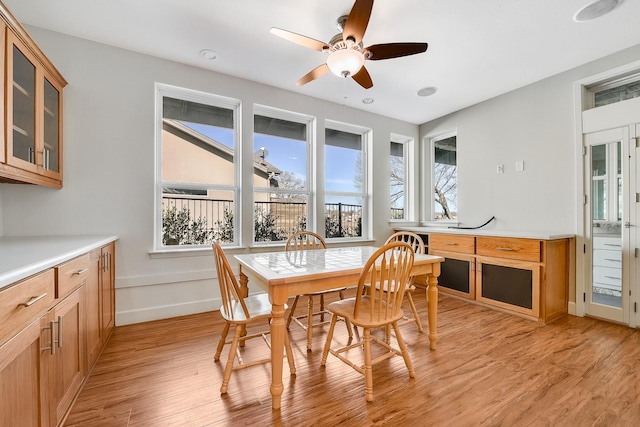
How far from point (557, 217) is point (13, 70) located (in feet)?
16.3

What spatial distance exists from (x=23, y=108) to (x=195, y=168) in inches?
56.6

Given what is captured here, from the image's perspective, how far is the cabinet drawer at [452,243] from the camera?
3397 millimetres

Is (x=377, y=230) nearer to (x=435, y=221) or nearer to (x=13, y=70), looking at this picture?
(x=435, y=221)

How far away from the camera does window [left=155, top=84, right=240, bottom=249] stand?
9.95 ft

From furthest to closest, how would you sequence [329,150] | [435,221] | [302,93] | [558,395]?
[435,221]
[329,150]
[302,93]
[558,395]

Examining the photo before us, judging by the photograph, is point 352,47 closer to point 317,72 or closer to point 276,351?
point 317,72

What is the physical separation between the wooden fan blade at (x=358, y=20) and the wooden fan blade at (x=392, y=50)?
15 centimetres

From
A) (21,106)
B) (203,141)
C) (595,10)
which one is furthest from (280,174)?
(595,10)

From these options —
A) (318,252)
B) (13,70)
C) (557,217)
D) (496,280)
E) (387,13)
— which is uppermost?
(387,13)

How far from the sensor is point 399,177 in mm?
4895

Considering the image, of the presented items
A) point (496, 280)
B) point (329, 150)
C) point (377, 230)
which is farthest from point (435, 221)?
point (329, 150)

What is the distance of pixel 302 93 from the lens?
3709 millimetres

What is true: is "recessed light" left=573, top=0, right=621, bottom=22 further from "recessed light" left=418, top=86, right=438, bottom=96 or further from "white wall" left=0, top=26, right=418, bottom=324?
"white wall" left=0, top=26, right=418, bottom=324

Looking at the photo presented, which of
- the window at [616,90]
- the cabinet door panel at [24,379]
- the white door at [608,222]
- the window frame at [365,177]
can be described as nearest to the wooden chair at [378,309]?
the cabinet door panel at [24,379]
